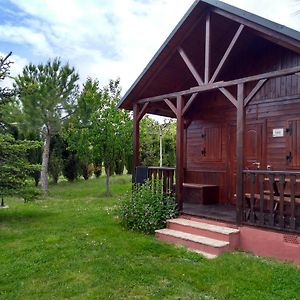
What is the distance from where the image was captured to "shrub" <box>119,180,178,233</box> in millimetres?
6582

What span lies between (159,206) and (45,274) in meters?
2.90

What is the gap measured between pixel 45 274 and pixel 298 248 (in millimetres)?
3557

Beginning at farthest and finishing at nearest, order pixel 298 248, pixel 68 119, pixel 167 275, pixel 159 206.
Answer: pixel 68 119 < pixel 159 206 < pixel 298 248 < pixel 167 275

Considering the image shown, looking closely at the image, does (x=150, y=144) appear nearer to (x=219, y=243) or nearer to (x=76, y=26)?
(x=76, y=26)

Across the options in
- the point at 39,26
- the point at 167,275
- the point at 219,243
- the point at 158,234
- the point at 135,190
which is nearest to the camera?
the point at 167,275

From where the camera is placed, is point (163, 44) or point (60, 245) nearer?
point (60, 245)

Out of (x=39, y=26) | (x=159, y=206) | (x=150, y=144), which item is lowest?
(x=159, y=206)

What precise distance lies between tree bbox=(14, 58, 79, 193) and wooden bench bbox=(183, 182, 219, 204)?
727cm

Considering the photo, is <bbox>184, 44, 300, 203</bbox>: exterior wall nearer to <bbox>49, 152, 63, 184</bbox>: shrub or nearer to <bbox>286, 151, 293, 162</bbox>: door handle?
<bbox>286, 151, 293, 162</bbox>: door handle

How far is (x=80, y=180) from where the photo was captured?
716 inches

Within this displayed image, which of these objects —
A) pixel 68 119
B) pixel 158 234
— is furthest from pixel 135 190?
pixel 68 119

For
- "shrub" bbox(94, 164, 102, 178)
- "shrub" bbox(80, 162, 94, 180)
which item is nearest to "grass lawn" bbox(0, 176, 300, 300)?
"shrub" bbox(80, 162, 94, 180)

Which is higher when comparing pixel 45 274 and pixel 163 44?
pixel 163 44

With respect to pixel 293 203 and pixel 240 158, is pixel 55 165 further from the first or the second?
pixel 293 203
